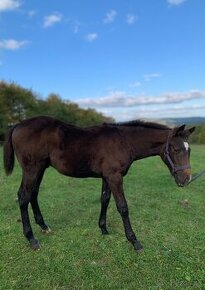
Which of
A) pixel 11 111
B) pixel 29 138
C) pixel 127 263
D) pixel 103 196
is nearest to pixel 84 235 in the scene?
pixel 103 196

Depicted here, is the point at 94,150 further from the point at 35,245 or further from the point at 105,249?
the point at 35,245

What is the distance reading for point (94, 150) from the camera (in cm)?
678

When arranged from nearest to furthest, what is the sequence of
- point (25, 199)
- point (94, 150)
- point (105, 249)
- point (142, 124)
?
1. point (105, 249)
2. point (94, 150)
3. point (25, 199)
4. point (142, 124)

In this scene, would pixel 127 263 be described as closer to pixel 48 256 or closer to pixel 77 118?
pixel 48 256

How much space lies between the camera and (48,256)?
6277 mm

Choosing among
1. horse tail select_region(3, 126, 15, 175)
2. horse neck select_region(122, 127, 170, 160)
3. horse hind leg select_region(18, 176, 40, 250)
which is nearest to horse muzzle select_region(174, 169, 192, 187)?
horse neck select_region(122, 127, 170, 160)

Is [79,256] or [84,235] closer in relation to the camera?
[79,256]

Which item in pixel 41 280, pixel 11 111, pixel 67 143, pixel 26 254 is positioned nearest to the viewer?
pixel 41 280

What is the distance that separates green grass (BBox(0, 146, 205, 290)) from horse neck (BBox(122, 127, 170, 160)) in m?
1.56

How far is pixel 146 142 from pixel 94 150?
0.93m

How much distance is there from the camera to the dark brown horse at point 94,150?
6.63 metres

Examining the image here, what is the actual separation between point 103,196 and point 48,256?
163 centimetres

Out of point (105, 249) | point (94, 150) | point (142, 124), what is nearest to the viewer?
point (105, 249)

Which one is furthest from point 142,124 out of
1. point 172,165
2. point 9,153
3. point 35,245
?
point 35,245
